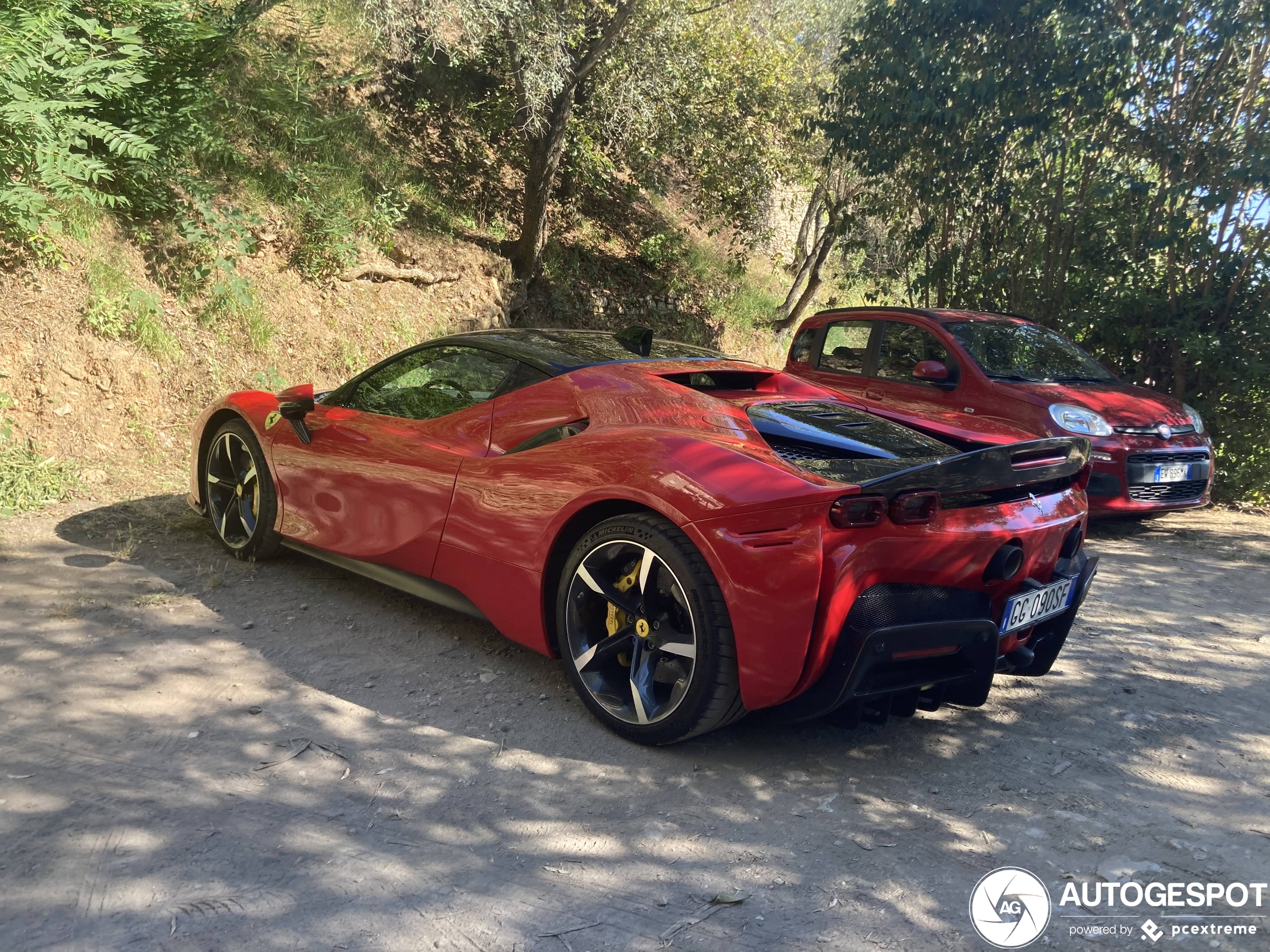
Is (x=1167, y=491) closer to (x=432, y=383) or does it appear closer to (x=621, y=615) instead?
(x=621, y=615)

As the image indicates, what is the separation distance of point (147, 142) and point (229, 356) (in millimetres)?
1789

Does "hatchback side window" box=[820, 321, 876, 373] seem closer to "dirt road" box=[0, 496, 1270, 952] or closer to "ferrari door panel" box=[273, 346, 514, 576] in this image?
"dirt road" box=[0, 496, 1270, 952]

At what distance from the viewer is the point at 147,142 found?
7.22 m

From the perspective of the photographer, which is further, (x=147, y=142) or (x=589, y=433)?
(x=147, y=142)

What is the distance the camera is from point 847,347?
823 centimetres

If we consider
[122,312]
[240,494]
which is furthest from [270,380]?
[240,494]

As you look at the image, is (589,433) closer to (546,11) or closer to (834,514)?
(834,514)

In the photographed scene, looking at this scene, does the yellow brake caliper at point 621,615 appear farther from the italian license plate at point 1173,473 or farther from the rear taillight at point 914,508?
the italian license plate at point 1173,473

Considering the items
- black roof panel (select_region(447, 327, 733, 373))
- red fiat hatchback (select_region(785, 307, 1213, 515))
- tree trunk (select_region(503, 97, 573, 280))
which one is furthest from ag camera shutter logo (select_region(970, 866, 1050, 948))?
tree trunk (select_region(503, 97, 573, 280))

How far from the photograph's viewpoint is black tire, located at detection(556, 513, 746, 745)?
9.95 ft

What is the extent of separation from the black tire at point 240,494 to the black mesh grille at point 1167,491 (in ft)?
19.3

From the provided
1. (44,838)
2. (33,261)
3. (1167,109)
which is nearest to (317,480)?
(44,838)

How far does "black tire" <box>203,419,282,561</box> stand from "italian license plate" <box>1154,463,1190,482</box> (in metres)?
6.09

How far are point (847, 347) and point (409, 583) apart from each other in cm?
529
